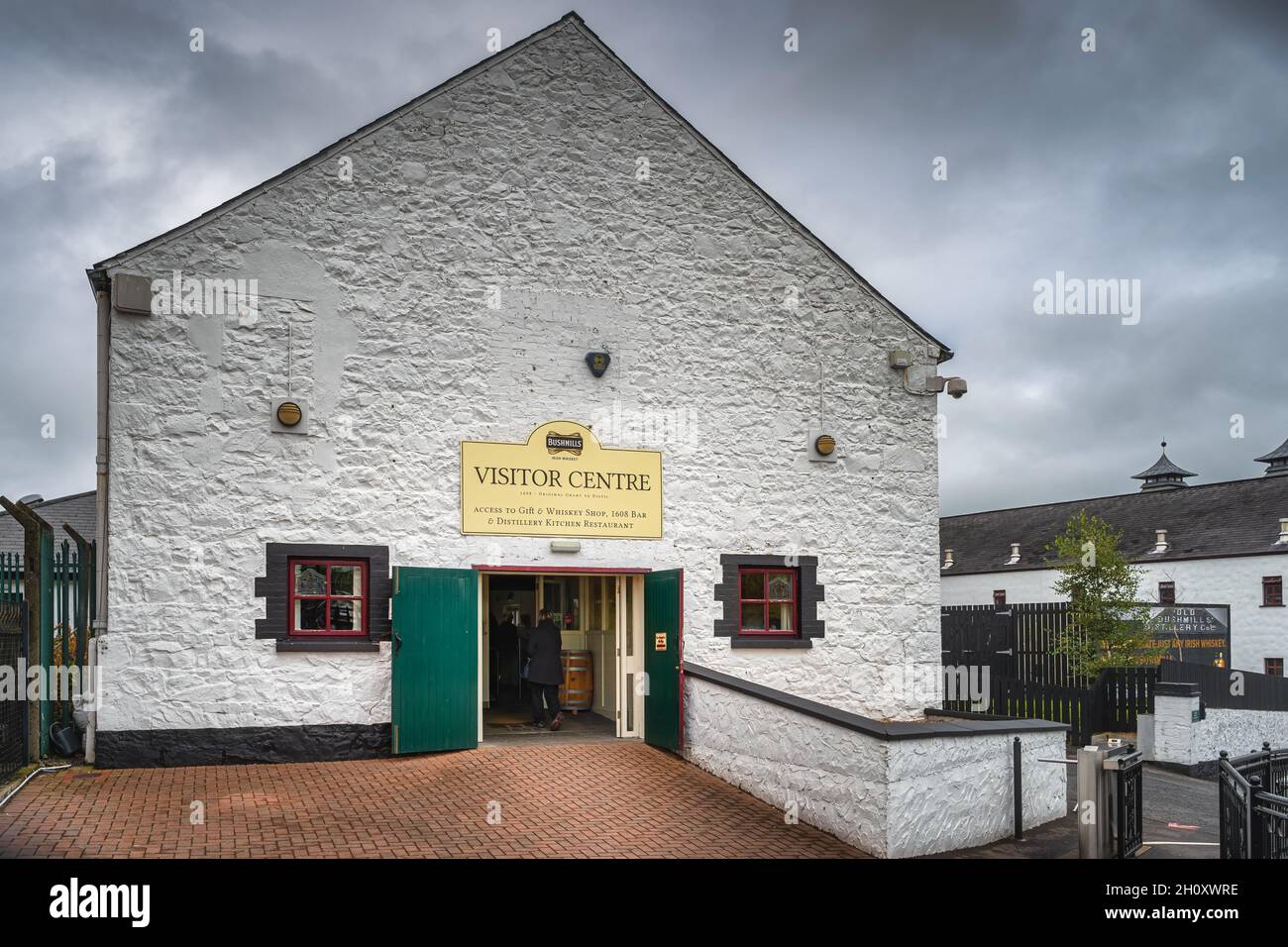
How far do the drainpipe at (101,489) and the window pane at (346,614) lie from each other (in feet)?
8.05

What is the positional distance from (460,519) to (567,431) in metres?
1.78

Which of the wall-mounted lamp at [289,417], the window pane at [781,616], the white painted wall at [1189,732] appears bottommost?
the white painted wall at [1189,732]

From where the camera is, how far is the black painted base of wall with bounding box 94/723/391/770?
1170 centimetres

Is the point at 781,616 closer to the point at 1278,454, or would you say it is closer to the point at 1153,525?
the point at 1153,525

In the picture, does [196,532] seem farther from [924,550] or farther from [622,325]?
[924,550]

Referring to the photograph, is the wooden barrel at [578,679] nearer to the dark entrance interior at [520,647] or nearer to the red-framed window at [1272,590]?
the dark entrance interior at [520,647]

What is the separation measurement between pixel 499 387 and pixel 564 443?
108 centimetres

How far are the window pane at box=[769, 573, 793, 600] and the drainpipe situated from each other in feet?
27.3

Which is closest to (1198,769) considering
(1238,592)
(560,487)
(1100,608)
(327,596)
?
(1100,608)

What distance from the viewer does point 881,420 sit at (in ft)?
50.7

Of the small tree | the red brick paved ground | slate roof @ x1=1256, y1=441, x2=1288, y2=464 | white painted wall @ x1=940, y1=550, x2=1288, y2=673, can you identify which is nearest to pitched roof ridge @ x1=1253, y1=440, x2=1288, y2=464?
slate roof @ x1=1256, y1=441, x2=1288, y2=464

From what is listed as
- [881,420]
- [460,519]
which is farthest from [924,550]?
[460,519]

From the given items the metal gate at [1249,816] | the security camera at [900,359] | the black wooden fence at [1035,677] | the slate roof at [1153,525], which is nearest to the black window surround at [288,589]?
the security camera at [900,359]

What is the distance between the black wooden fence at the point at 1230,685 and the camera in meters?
16.8
